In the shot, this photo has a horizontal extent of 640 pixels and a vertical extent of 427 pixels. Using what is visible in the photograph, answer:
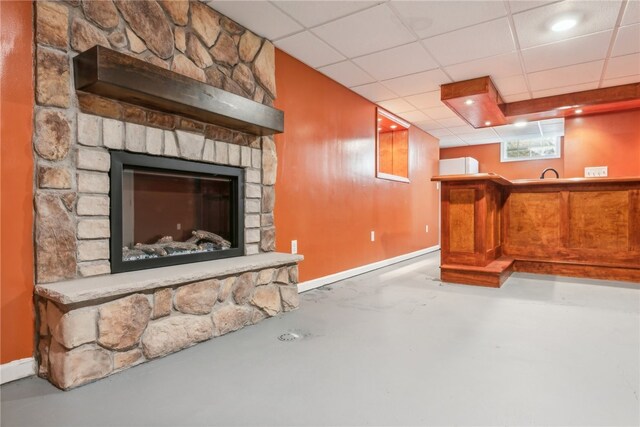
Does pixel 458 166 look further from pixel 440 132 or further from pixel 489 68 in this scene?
pixel 489 68

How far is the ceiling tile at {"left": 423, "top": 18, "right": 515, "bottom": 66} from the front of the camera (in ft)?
8.82

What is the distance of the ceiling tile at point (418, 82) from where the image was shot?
11.9 ft

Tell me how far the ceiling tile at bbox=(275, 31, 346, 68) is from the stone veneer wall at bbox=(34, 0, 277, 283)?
57cm

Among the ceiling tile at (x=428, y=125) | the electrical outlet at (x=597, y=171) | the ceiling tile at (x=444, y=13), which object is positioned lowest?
the electrical outlet at (x=597, y=171)

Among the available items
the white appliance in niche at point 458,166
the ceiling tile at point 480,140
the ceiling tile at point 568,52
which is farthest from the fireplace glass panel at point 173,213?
Answer: the ceiling tile at point 480,140

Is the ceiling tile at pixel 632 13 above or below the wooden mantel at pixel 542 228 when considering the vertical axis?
above

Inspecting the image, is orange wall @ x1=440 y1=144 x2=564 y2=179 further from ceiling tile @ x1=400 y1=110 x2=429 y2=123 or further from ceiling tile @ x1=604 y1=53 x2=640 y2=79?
ceiling tile @ x1=604 y1=53 x2=640 y2=79

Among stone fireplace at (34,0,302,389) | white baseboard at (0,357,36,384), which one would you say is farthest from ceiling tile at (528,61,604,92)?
white baseboard at (0,357,36,384)

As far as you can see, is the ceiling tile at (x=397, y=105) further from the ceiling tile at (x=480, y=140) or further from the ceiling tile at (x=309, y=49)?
the ceiling tile at (x=480, y=140)

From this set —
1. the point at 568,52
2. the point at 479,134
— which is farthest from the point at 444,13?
the point at 479,134

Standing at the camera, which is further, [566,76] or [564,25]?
[566,76]

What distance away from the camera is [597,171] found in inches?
189

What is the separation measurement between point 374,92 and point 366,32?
1414 millimetres

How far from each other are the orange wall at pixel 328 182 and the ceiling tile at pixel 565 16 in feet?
5.73
